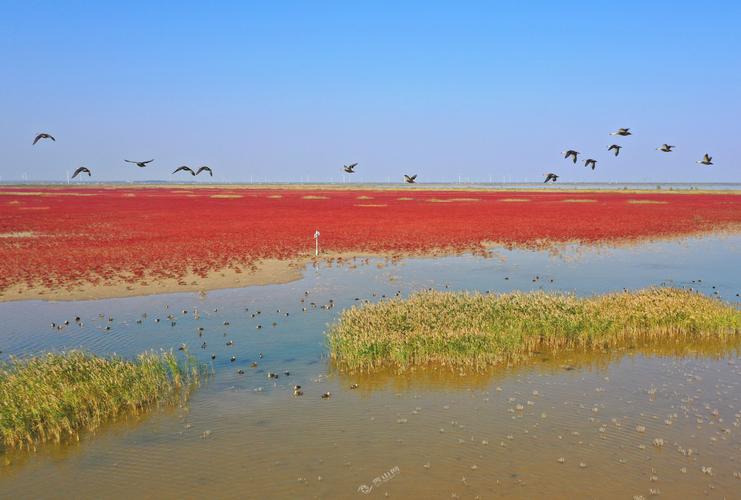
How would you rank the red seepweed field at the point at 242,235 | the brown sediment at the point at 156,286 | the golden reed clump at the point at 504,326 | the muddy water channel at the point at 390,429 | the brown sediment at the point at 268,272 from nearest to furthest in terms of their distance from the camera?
the muddy water channel at the point at 390,429
the golden reed clump at the point at 504,326
the brown sediment at the point at 156,286
the brown sediment at the point at 268,272
the red seepweed field at the point at 242,235

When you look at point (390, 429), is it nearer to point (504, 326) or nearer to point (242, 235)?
point (504, 326)

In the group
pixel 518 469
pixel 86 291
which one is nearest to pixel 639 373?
pixel 518 469

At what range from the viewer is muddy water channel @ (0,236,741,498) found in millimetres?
9930

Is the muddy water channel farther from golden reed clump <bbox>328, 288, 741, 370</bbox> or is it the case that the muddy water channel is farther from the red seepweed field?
the red seepweed field

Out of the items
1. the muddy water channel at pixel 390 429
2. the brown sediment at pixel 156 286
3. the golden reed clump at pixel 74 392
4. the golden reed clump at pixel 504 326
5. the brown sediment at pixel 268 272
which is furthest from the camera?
the brown sediment at pixel 268 272

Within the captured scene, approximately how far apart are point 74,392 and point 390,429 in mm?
6989

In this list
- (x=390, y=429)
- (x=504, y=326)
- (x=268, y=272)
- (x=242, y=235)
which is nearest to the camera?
(x=390, y=429)

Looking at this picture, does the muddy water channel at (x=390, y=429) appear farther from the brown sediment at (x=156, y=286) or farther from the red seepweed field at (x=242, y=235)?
the red seepweed field at (x=242, y=235)

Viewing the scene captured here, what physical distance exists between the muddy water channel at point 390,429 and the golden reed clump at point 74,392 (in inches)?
19.4

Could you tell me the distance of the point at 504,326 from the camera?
A: 17.5m

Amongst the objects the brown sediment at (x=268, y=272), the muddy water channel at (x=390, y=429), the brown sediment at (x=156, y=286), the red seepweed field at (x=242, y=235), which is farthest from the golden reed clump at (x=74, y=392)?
the red seepweed field at (x=242, y=235)

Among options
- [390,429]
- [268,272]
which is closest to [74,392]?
[390,429]

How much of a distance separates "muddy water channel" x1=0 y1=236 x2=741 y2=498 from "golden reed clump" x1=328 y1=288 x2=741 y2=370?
74cm

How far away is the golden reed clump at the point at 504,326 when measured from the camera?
52.4 feet
